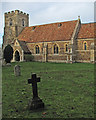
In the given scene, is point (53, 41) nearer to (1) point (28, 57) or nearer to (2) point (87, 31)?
(1) point (28, 57)

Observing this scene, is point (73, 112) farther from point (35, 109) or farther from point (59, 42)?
point (59, 42)

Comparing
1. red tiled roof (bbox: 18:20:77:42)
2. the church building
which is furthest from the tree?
red tiled roof (bbox: 18:20:77:42)

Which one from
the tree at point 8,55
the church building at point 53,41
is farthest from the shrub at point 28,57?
the tree at point 8,55

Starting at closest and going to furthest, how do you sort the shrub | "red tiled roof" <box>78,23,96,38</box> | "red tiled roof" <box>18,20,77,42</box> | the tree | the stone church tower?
the tree, "red tiled roof" <box>78,23,96,38</box>, "red tiled roof" <box>18,20,77,42</box>, the shrub, the stone church tower

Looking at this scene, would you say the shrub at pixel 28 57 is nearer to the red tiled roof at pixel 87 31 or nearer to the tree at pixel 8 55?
the tree at pixel 8 55

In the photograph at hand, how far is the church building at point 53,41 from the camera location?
1174 inches

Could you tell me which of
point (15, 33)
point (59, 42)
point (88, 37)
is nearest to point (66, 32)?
point (59, 42)

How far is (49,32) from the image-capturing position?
113 ft

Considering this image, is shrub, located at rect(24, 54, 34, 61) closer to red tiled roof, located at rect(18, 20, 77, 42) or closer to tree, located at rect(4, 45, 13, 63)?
red tiled roof, located at rect(18, 20, 77, 42)

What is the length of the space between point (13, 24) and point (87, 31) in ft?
66.4

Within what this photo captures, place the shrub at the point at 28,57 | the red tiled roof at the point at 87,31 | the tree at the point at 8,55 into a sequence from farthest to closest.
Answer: the shrub at the point at 28,57 → the red tiled roof at the point at 87,31 → the tree at the point at 8,55

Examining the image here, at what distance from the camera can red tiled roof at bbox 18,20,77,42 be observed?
3199 cm

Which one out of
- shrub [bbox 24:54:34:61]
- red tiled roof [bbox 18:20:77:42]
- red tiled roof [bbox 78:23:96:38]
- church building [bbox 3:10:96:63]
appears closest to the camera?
red tiled roof [bbox 78:23:96:38]

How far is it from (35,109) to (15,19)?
36.8 meters
